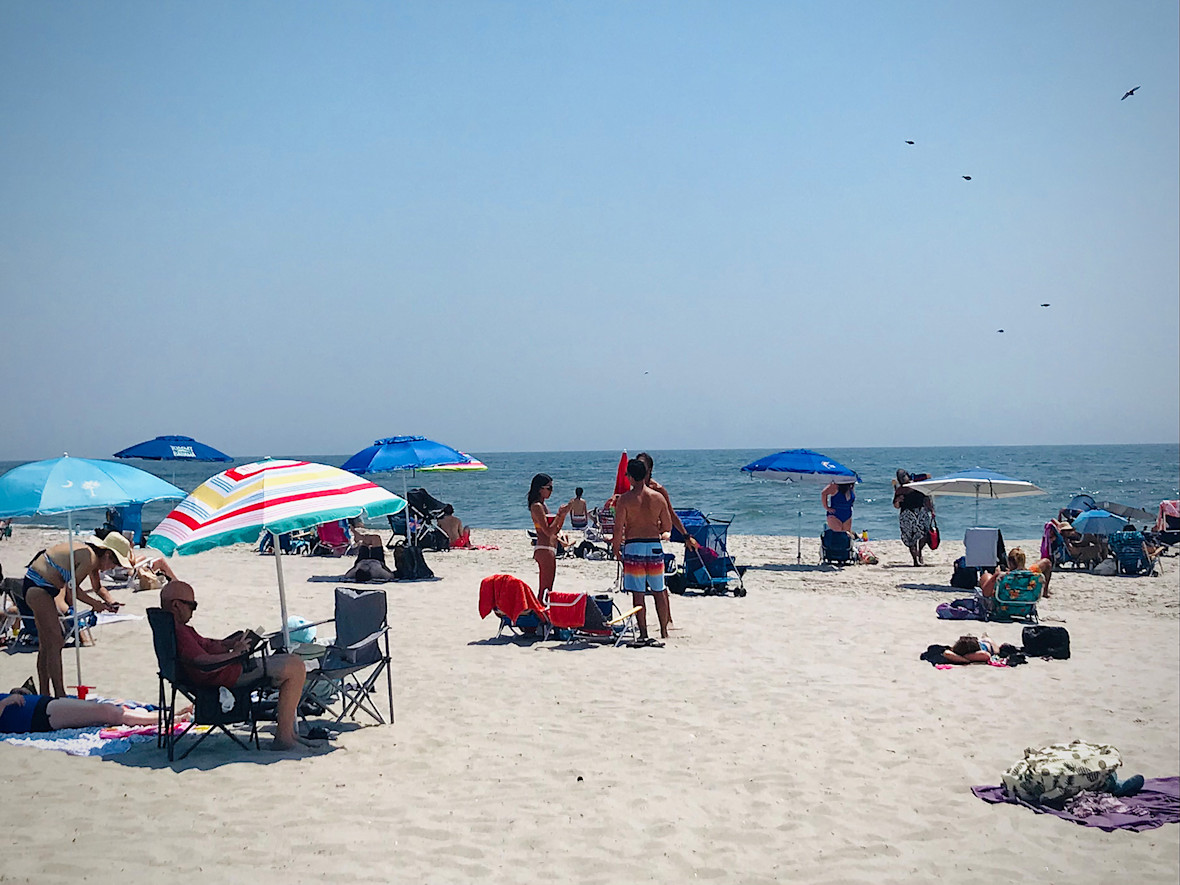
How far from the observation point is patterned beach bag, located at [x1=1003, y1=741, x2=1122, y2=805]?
16.0ft

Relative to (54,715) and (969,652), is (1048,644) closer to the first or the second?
(969,652)

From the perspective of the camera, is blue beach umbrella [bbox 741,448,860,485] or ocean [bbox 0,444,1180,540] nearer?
blue beach umbrella [bbox 741,448,860,485]

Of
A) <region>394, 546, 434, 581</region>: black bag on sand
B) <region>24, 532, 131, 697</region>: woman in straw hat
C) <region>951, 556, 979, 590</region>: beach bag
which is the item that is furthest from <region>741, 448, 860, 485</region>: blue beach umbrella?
<region>24, 532, 131, 697</region>: woman in straw hat

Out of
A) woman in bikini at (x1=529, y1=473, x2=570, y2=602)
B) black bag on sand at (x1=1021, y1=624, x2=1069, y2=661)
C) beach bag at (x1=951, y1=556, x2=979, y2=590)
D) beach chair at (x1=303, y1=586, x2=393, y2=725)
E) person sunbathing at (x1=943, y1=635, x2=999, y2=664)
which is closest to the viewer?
beach chair at (x1=303, y1=586, x2=393, y2=725)

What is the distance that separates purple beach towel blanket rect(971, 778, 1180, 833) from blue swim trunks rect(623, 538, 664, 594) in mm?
3930

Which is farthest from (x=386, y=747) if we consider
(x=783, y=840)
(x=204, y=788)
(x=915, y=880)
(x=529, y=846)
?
(x=915, y=880)

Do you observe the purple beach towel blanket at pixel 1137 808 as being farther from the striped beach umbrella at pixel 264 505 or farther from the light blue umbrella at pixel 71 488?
the light blue umbrella at pixel 71 488

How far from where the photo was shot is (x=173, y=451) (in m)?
16.1

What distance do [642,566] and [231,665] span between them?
164 inches

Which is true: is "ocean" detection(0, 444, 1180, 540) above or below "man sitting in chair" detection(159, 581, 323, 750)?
below

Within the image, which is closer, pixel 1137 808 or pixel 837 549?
pixel 1137 808

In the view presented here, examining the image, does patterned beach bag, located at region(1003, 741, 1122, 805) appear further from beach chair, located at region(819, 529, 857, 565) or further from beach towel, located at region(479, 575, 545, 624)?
beach chair, located at region(819, 529, 857, 565)

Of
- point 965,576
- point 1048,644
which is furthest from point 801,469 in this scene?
point 1048,644

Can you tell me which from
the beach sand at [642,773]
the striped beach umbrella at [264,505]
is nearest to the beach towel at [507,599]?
the beach sand at [642,773]
